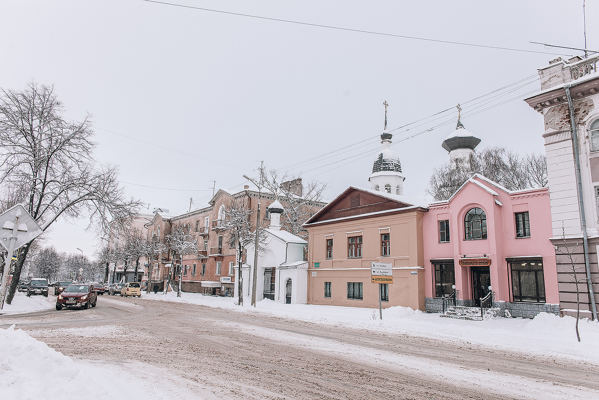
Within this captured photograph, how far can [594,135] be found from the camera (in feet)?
58.8

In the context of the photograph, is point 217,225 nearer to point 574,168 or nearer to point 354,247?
point 354,247

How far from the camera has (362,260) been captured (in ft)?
91.9

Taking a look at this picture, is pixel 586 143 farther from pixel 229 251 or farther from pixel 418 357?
pixel 229 251

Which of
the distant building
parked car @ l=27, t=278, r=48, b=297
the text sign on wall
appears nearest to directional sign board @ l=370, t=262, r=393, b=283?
the text sign on wall

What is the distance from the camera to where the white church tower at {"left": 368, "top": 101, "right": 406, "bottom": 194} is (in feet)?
139

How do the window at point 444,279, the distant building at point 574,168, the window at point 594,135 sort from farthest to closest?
1. the window at point 444,279
2. the window at point 594,135
3. the distant building at point 574,168

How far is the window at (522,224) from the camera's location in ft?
69.6

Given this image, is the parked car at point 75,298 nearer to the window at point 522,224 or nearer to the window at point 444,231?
the window at point 444,231

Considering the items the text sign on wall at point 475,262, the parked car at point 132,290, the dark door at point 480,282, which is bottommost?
the parked car at point 132,290

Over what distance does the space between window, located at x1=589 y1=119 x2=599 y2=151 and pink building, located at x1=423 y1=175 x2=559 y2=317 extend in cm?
321

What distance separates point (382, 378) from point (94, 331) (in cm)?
1003

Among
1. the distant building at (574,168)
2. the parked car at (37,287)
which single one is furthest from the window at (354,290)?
the parked car at (37,287)

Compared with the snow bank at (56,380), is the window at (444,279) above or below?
above

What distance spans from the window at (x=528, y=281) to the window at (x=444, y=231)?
4.08 m
